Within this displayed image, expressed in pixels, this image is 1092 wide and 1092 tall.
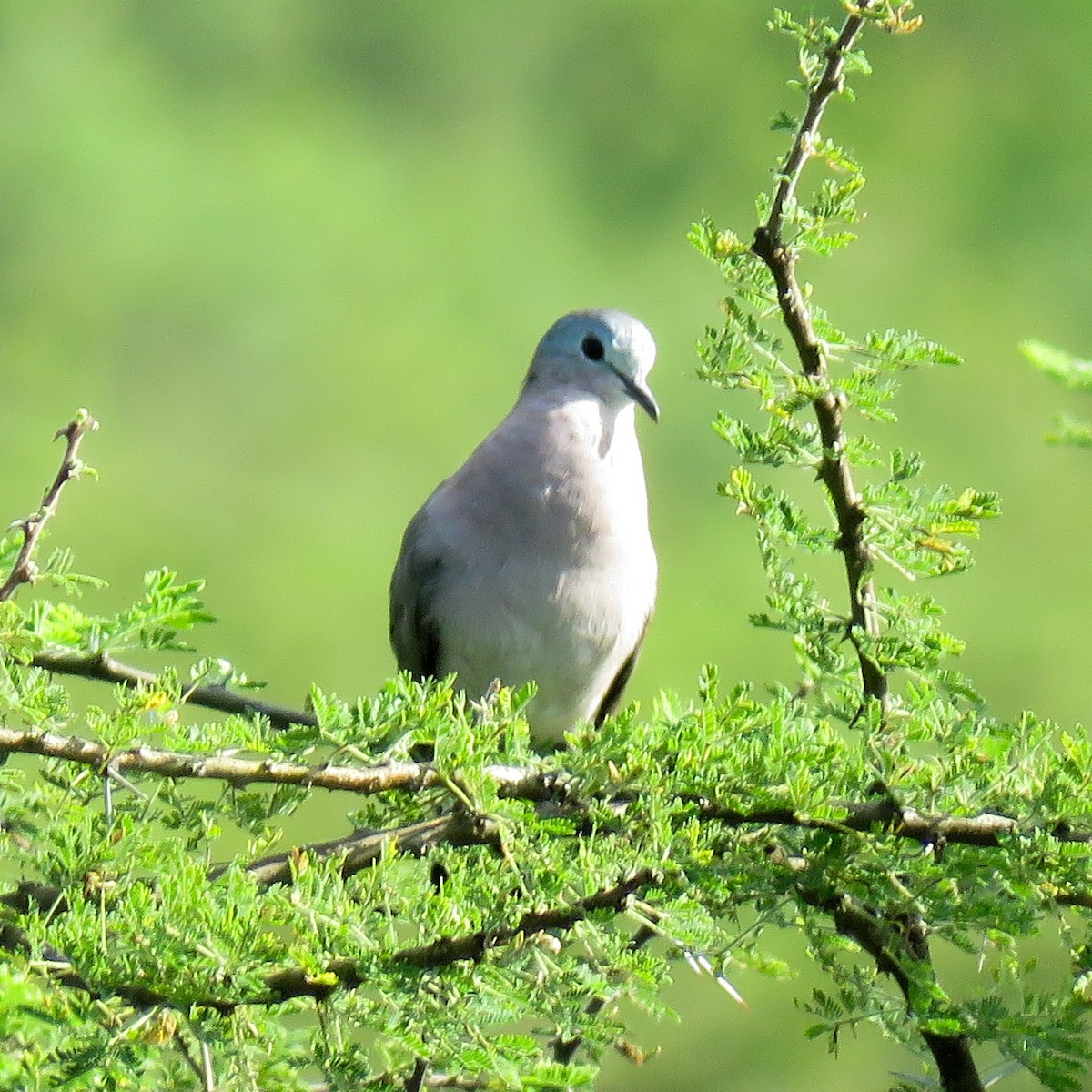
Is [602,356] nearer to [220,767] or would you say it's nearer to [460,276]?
[220,767]

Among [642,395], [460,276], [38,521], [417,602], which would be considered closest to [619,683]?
[417,602]

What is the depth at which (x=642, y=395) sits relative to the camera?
291cm

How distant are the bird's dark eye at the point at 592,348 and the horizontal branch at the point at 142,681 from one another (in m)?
1.37

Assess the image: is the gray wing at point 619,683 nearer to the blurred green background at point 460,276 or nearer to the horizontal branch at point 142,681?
the horizontal branch at point 142,681

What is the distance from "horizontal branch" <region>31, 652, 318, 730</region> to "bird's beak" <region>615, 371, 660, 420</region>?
1.19 m

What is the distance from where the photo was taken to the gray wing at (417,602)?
2977 mm

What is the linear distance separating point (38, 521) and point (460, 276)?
27.1 feet

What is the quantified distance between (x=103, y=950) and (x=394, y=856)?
0.73 ft

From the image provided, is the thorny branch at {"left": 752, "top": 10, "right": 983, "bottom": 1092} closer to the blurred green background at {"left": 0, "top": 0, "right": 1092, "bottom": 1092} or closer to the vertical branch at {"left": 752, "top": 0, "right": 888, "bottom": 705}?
the vertical branch at {"left": 752, "top": 0, "right": 888, "bottom": 705}

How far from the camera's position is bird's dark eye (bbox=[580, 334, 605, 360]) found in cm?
302

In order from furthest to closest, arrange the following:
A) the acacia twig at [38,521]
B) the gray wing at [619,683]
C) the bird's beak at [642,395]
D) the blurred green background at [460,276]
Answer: the blurred green background at [460,276] < the gray wing at [619,683] < the bird's beak at [642,395] < the acacia twig at [38,521]

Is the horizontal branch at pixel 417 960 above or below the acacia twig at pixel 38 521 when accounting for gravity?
below

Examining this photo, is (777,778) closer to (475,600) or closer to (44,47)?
(475,600)

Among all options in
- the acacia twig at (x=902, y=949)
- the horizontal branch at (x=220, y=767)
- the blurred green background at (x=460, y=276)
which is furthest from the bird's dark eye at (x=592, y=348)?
the blurred green background at (x=460, y=276)
